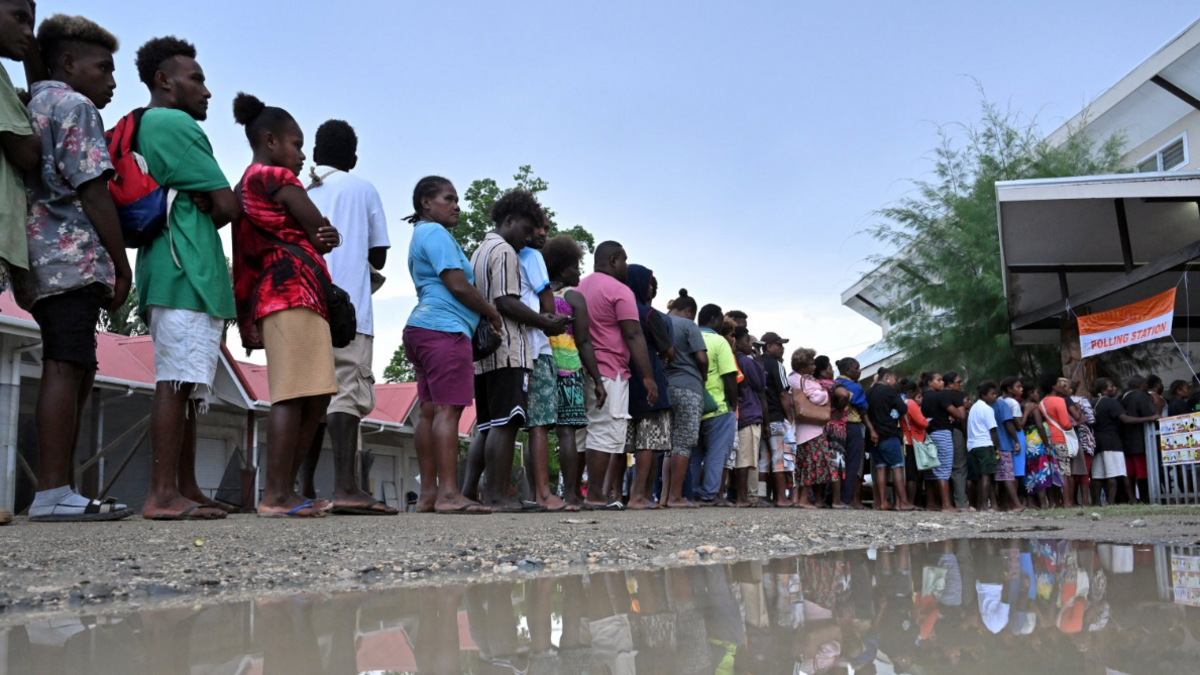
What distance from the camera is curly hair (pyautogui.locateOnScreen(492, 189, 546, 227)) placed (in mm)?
5605

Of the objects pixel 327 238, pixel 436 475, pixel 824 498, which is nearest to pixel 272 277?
pixel 327 238

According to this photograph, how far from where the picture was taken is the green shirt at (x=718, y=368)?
7617mm

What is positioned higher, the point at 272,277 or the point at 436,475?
the point at 272,277

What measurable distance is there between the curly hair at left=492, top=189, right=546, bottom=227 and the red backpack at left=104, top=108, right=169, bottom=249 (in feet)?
7.26

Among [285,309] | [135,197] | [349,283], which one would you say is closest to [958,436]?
[349,283]

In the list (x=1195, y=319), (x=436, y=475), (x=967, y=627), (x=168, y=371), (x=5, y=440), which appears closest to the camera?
(x=967, y=627)

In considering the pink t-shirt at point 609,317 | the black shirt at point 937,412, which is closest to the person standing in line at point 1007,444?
the black shirt at point 937,412

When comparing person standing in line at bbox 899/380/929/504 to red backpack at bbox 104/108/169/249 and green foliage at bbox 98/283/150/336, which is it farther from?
green foliage at bbox 98/283/150/336

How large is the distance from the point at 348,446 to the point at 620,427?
2149mm

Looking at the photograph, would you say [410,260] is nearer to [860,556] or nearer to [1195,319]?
[860,556]

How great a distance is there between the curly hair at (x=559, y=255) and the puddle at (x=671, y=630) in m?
4.23

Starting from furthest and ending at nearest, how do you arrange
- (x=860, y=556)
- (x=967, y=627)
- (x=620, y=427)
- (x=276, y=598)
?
1. (x=620, y=427)
2. (x=860, y=556)
3. (x=276, y=598)
4. (x=967, y=627)

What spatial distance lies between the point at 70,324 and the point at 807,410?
22.3 feet

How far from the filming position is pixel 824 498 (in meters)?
9.63
